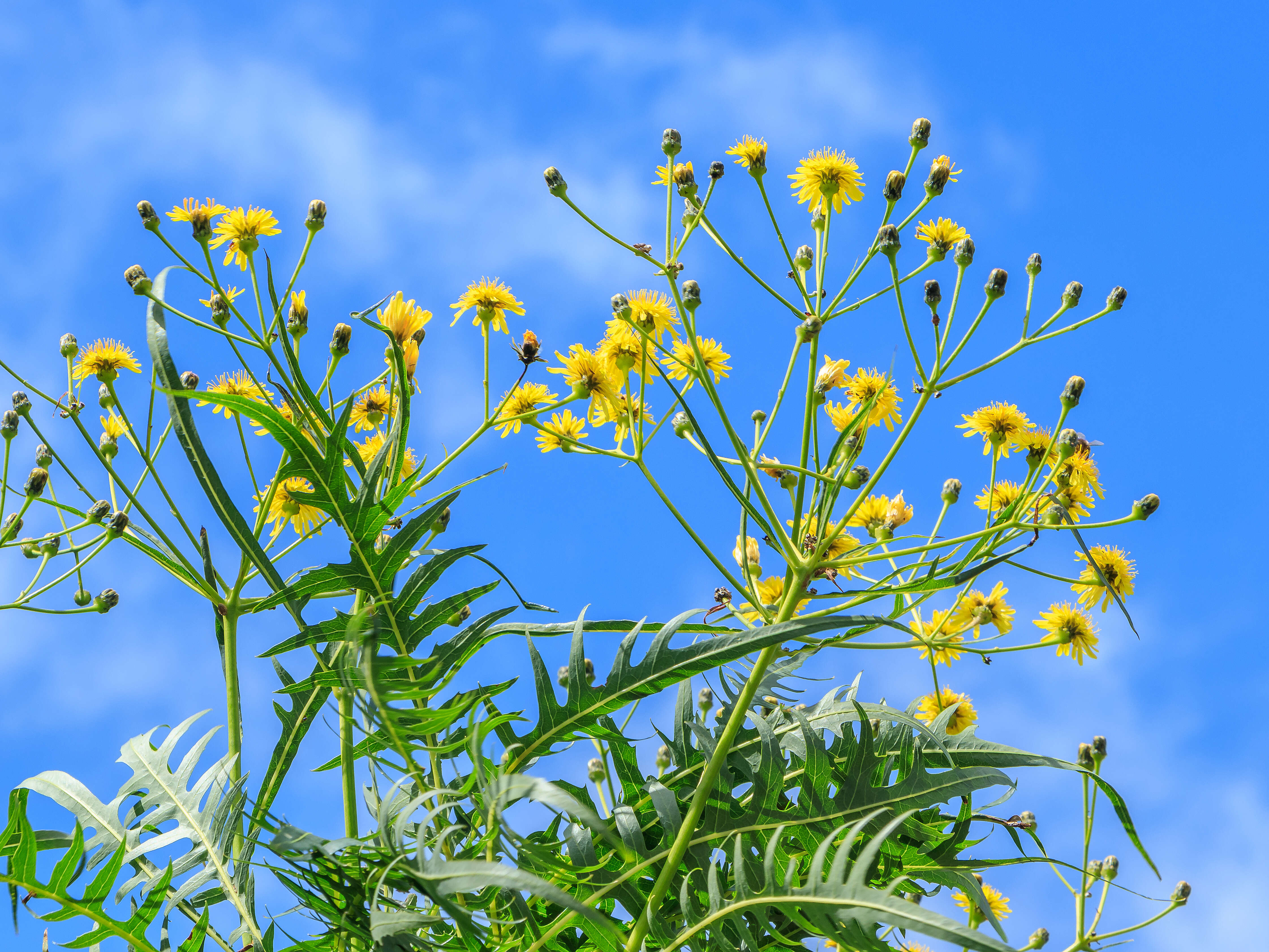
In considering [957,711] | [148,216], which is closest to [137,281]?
[148,216]

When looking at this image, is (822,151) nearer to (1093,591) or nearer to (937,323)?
(937,323)

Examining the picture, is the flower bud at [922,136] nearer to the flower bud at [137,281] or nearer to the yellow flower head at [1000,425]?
the yellow flower head at [1000,425]

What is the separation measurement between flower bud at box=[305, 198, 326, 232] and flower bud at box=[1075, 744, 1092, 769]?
196 centimetres

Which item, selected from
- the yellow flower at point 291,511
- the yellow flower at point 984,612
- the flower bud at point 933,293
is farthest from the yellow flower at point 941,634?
the yellow flower at point 291,511

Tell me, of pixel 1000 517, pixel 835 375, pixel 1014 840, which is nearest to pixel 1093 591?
pixel 1000 517

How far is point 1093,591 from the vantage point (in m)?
2.15

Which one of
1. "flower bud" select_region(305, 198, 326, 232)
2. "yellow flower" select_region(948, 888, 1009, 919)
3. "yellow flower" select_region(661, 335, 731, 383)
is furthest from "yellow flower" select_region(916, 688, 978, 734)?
"flower bud" select_region(305, 198, 326, 232)

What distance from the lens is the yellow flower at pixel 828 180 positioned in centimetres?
231

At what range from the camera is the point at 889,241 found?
6.59 feet

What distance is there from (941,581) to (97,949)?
1687 mm

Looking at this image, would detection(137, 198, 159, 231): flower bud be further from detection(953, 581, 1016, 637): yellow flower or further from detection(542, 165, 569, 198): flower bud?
detection(953, 581, 1016, 637): yellow flower

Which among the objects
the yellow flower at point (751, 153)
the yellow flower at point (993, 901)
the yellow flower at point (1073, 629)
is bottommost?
the yellow flower at point (993, 901)

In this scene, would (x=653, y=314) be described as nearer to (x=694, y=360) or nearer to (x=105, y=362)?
(x=694, y=360)

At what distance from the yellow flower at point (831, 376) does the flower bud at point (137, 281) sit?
1.28m
